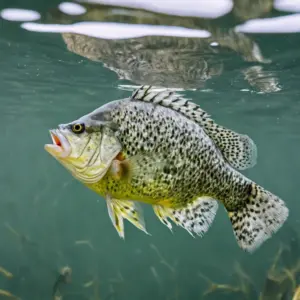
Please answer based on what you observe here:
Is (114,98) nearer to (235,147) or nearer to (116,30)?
(116,30)

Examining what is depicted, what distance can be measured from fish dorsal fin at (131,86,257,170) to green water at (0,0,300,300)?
420 cm

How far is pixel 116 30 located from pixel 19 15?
2.35 metres

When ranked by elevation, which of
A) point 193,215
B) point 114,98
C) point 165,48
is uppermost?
point 165,48

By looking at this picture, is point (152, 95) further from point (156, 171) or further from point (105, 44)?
point (105, 44)

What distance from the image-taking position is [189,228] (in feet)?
9.56

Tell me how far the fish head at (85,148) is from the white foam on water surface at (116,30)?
26.0 ft

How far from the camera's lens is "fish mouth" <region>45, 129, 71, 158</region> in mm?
2473

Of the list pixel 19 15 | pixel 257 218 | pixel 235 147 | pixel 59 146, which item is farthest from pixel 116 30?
pixel 59 146

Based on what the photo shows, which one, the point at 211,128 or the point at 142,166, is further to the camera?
the point at 211,128

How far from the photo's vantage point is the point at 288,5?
895cm

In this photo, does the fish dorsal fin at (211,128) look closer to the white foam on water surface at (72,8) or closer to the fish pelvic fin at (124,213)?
the fish pelvic fin at (124,213)

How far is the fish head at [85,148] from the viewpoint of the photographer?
2527 mm

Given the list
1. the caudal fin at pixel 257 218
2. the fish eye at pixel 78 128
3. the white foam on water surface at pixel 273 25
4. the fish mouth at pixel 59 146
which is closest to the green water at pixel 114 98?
the white foam on water surface at pixel 273 25

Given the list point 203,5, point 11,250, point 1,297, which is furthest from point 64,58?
point 11,250
